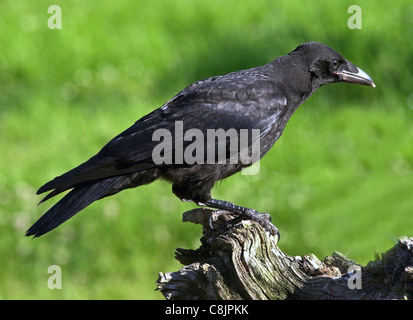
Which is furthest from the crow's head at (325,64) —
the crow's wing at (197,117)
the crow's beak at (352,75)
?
the crow's wing at (197,117)

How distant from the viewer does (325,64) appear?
5.34m

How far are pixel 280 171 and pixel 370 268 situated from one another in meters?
3.63

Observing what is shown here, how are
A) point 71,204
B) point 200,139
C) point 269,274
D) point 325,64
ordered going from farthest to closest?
point 325,64, point 200,139, point 71,204, point 269,274

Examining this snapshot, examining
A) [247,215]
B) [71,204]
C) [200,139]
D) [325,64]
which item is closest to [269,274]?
[247,215]

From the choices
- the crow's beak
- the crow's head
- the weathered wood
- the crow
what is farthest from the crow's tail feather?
the crow's beak

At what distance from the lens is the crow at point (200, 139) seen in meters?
4.62

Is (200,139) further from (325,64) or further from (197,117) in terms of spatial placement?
(325,64)

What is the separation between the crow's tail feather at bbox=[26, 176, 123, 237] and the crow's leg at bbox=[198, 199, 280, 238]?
702 mm

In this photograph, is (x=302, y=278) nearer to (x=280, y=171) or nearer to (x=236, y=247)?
(x=236, y=247)

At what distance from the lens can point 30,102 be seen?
27.6 ft

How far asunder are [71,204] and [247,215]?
3.67 feet

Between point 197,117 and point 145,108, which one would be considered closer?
point 197,117

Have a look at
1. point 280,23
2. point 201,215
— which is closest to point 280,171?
point 280,23

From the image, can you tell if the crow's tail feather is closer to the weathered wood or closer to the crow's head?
the weathered wood
